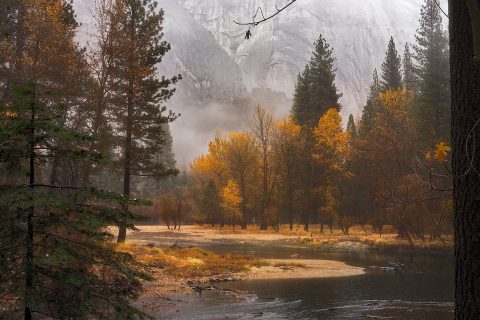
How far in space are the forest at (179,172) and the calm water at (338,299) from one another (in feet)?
0.80

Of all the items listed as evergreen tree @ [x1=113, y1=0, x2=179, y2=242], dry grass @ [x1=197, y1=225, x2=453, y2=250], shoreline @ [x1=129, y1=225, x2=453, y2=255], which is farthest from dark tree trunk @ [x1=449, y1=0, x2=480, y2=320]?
shoreline @ [x1=129, y1=225, x2=453, y2=255]

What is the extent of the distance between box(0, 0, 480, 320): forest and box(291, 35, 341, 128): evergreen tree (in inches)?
8.2

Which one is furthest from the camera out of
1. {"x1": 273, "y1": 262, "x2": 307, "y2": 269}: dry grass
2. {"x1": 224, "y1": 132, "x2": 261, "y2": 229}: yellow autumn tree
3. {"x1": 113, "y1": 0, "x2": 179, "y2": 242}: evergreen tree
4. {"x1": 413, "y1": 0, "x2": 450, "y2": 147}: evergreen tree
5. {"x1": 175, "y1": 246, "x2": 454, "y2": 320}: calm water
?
{"x1": 224, "y1": 132, "x2": 261, "y2": 229}: yellow autumn tree

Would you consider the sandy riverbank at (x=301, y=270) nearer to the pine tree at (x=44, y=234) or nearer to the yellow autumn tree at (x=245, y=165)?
the pine tree at (x=44, y=234)

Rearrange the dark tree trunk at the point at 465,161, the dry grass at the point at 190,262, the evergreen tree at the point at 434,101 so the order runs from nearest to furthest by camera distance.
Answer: the dark tree trunk at the point at 465,161, the dry grass at the point at 190,262, the evergreen tree at the point at 434,101

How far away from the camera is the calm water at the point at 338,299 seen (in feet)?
50.7

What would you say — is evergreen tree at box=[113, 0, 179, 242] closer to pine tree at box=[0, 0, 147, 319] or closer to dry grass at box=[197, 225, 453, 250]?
dry grass at box=[197, 225, 453, 250]

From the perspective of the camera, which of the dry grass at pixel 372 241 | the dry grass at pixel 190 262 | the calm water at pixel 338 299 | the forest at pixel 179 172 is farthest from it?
the dry grass at pixel 372 241

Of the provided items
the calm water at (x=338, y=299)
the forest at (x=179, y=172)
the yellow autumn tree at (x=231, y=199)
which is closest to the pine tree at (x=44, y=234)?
the forest at (x=179, y=172)

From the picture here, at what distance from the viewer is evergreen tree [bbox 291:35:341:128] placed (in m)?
58.8

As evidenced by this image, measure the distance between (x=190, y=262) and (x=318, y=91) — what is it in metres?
38.3

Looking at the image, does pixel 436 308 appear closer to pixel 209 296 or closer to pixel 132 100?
pixel 209 296

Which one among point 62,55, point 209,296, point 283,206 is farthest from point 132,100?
point 283,206

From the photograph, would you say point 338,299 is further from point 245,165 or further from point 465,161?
point 245,165
